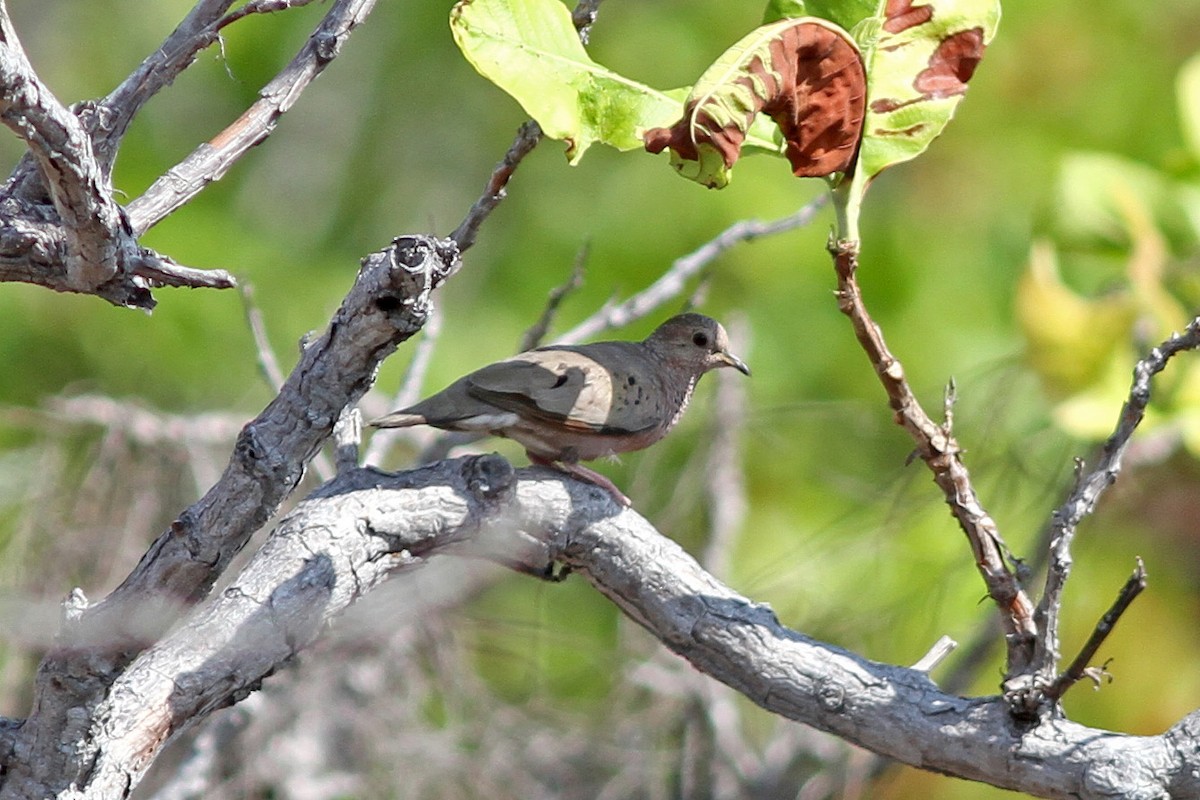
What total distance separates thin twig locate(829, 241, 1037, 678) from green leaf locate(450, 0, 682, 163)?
19.4 inches

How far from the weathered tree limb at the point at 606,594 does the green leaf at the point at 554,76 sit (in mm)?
700

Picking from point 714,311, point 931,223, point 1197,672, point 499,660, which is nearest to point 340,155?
point 714,311

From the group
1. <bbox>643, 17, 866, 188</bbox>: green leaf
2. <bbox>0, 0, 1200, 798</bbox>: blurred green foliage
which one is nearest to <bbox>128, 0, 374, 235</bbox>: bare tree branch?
<bbox>643, 17, 866, 188</bbox>: green leaf

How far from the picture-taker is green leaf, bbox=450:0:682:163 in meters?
2.20


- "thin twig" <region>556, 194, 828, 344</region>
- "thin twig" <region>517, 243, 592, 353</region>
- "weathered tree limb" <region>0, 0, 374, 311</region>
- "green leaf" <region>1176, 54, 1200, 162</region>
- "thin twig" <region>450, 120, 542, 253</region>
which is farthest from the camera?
"green leaf" <region>1176, 54, 1200, 162</region>

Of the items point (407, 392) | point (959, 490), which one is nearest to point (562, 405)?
point (407, 392)

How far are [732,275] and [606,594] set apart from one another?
176 inches

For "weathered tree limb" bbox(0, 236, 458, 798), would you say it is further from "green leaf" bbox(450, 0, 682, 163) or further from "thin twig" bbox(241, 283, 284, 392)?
"thin twig" bbox(241, 283, 284, 392)

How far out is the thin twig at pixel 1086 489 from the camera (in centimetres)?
235

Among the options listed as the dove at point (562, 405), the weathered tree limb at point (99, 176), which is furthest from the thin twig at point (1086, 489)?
the weathered tree limb at point (99, 176)

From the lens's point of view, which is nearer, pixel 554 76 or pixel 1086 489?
pixel 554 76

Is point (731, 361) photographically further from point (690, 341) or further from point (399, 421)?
point (399, 421)

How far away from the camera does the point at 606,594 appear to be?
9.21 feet

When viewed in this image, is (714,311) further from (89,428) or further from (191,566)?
(191,566)
